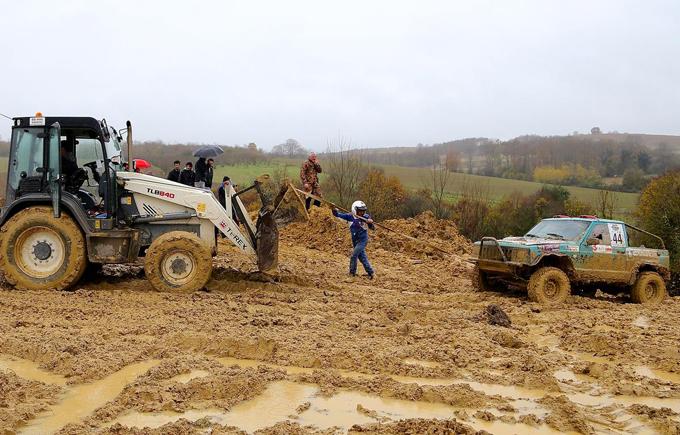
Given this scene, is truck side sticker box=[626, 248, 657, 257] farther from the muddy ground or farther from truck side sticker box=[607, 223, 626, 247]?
the muddy ground

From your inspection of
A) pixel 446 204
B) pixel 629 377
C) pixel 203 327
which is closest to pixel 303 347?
pixel 203 327

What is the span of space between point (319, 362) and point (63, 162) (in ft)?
18.6

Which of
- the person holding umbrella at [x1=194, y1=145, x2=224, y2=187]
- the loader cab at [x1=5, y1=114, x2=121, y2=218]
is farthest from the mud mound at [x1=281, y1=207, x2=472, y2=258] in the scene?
the loader cab at [x1=5, y1=114, x2=121, y2=218]

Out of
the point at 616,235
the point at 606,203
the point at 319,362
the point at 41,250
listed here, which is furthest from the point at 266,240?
the point at 606,203

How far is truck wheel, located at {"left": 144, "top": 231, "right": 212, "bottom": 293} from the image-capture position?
9656mm

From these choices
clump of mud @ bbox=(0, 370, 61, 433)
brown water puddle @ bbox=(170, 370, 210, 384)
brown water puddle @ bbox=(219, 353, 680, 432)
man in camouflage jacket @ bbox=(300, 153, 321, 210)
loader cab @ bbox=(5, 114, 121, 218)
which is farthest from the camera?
man in camouflage jacket @ bbox=(300, 153, 321, 210)

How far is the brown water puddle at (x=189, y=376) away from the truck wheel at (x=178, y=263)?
3544mm

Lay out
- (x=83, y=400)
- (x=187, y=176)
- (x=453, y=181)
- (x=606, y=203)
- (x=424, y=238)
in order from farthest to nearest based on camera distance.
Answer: (x=453, y=181) < (x=606, y=203) < (x=424, y=238) < (x=187, y=176) < (x=83, y=400)

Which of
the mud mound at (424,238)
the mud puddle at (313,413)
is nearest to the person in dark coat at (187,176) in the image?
the mud mound at (424,238)

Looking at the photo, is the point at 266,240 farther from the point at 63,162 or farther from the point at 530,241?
the point at 530,241

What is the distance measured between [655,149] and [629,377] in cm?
3835

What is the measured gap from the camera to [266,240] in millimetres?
10562

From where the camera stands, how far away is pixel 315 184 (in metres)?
17.5

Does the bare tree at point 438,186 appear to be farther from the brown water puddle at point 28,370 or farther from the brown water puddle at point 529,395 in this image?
the brown water puddle at point 28,370
